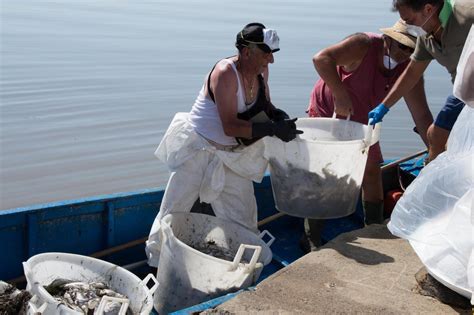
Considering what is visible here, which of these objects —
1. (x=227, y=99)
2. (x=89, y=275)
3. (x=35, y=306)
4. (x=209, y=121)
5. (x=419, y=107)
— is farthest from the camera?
(x=419, y=107)

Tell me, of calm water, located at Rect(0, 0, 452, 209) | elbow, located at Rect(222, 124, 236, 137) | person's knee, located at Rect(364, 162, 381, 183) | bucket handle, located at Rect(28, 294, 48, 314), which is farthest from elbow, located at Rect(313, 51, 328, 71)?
calm water, located at Rect(0, 0, 452, 209)

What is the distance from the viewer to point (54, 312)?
9.97ft

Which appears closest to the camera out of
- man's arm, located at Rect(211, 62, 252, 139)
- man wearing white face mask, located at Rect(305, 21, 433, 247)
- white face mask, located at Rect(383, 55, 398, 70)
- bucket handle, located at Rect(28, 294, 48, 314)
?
bucket handle, located at Rect(28, 294, 48, 314)

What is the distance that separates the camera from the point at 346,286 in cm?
361

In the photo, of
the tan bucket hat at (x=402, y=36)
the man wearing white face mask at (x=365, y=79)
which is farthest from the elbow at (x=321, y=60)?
the tan bucket hat at (x=402, y=36)

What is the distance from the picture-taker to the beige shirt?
13.8 ft

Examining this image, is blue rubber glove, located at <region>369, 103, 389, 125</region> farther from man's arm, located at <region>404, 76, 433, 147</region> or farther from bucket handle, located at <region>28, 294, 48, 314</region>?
bucket handle, located at <region>28, 294, 48, 314</region>

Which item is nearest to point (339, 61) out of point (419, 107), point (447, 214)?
point (419, 107)

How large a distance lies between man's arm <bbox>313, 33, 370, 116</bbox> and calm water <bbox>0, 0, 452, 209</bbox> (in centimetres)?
383

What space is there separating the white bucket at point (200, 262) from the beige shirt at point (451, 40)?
64.0 inches

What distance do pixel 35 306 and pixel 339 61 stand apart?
8.70 feet

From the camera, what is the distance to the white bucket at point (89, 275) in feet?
10.8

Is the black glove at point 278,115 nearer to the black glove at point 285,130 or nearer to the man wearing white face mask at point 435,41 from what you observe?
the black glove at point 285,130

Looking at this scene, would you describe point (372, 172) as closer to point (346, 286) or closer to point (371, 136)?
point (371, 136)
